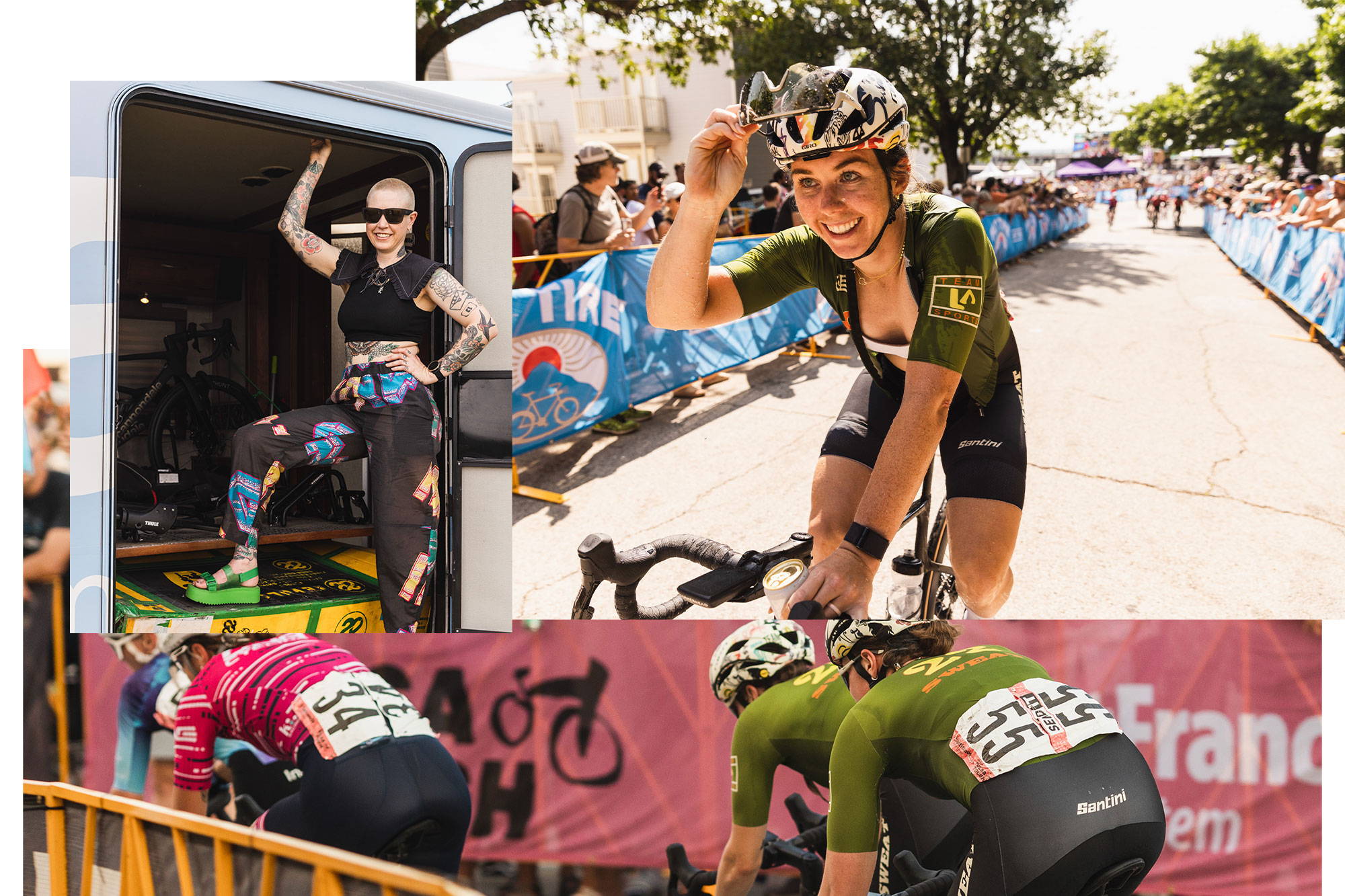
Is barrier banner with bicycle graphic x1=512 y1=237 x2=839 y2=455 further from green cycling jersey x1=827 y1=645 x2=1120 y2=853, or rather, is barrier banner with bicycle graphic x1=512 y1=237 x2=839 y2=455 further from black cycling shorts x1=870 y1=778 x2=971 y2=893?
black cycling shorts x1=870 y1=778 x2=971 y2=893

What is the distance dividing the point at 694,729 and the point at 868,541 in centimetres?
107

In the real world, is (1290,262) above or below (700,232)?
above

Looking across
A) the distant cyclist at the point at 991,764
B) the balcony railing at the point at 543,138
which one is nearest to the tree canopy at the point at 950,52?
the distant cyclist at the point at 991,764

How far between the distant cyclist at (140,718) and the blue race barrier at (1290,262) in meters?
4.38

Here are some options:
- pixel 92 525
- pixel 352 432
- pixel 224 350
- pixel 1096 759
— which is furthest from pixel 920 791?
pixel 224 350

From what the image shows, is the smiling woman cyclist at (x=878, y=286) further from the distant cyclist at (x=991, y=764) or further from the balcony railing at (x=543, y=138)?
the balcony railing at (x=543, y=138)

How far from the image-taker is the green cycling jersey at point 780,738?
226cm

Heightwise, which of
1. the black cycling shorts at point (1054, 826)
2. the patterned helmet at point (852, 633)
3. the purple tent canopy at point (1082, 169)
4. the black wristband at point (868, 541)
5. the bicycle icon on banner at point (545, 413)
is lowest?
the black cycling shorts at point (1054, 826)

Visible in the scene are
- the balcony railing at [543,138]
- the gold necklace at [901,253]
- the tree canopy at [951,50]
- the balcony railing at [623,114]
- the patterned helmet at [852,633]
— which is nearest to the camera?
the gold necklace at [901,253]

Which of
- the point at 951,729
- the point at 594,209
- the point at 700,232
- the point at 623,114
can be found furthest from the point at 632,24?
the point at 623,114

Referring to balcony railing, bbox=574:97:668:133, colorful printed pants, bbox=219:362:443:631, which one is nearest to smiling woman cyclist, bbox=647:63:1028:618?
colorful printed pants, bbox=219:362:443:631

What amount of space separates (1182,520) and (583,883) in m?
2.38

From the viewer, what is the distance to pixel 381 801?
2297 millimetres

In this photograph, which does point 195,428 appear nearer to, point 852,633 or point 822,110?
point 852,633
